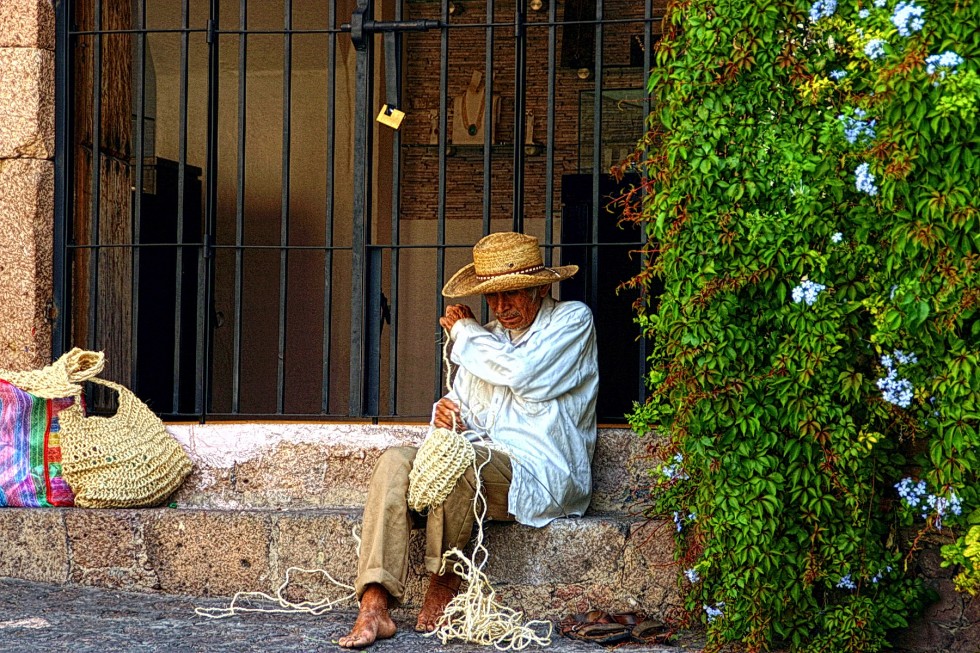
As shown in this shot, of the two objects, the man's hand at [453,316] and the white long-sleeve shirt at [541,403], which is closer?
the white long-sleeve shirt at [541,403]

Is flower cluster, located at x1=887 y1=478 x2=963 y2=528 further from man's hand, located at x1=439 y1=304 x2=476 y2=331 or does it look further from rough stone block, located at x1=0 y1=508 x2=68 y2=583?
rough stone block, located at x1=0 y1=508 x2=68 y2=583

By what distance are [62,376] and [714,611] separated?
2.77 metres

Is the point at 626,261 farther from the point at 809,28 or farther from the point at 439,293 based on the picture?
the point at 809,28

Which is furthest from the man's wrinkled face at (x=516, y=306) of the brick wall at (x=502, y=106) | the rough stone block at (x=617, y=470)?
the brick wall at (x=502, y=106)

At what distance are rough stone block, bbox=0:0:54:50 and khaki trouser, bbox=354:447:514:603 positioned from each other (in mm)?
2522

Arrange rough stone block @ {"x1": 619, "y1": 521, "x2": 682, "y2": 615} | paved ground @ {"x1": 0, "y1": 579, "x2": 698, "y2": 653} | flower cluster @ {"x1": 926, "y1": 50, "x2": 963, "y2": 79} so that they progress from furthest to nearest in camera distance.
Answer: rough stone block @ {"x1": 619, "y1": 521, "x2": 682, "y2": 615} < paved ground @ {"x1": 0, "y1": 579, "x2": 698, "y2": 653} < flower cluster @ {"x1": 926, "y1": 50, "x2": 963, "y2": 79}

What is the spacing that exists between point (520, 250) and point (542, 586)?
1316 mm

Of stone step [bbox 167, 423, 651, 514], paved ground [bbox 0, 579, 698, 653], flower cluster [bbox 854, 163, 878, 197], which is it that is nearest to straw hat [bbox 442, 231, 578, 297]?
stone step [bbox 167, 423, 651, 514]

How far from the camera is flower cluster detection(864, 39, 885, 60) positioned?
12.7ft

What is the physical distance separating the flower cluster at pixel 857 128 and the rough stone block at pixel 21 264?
3514 mm

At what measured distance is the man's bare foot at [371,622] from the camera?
14.7 ft

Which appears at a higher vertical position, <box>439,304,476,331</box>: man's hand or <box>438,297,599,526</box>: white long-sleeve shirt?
<box>439,304,476,331</box>: man's hand

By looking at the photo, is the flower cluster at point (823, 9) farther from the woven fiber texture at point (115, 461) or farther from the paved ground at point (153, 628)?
the woven fiber texture at point (115, 461)

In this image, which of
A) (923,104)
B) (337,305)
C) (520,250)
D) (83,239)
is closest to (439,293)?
(520,250)
